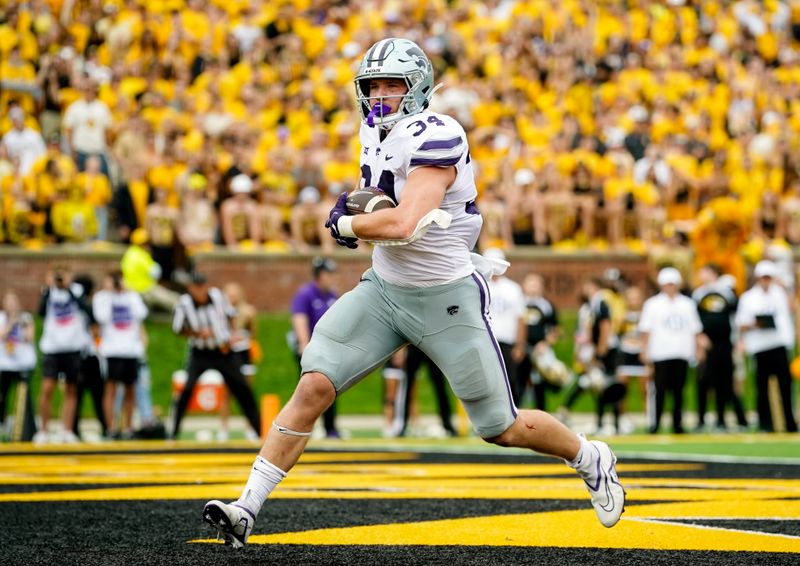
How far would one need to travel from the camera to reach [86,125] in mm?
18328

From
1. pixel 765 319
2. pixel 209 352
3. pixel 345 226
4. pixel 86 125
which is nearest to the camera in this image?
pixel 345 226

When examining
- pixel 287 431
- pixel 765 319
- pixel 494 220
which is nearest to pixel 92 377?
pixel 494 220

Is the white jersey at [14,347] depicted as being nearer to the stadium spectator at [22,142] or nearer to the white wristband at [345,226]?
the stadium spectator at [22,142]

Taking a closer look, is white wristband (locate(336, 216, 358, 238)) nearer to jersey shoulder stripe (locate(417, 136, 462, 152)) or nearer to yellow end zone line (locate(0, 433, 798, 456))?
jersey shoulder stripe (locate(417, 136, 462, 152))

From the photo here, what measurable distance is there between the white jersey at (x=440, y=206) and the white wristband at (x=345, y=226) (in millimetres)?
240

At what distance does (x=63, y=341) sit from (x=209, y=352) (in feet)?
5.37

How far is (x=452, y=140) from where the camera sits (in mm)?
5348

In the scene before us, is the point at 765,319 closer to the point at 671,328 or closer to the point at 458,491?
the point at 671,328

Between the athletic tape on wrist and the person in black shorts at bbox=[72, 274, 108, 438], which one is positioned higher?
the athletic tape on wrist

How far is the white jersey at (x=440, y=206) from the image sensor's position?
5391 mm

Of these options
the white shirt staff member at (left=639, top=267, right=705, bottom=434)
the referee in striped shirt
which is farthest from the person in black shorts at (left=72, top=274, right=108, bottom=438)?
the white shirt staff member at (left=639, top=267, right=705, bottom=434)

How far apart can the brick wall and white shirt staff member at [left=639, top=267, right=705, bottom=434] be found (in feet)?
12.1

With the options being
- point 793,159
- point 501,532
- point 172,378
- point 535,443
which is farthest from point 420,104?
point 793,159

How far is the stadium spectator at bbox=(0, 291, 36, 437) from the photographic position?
14648mm
